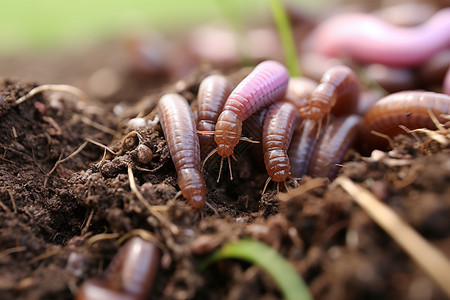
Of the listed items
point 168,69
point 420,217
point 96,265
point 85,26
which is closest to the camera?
point 420,217

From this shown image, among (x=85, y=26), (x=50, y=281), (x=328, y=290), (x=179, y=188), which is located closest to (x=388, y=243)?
(x=328, y=290)

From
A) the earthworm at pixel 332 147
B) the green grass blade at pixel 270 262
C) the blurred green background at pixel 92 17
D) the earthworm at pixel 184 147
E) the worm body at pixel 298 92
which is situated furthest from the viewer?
the blurred green background at pixel 92 17

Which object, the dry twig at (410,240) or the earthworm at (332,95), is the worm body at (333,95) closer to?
the earthworm at (332,95)

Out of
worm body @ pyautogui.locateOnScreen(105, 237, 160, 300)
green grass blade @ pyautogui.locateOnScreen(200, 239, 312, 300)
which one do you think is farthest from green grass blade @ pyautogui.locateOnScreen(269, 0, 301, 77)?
worm body @ pyautogui.locateOnScreen(105, 237, 160, 300)

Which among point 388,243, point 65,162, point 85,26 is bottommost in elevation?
point 388,243

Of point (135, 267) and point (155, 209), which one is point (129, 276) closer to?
point (135, 267)

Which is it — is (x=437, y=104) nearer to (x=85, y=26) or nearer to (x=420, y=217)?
(x=420, y=217)

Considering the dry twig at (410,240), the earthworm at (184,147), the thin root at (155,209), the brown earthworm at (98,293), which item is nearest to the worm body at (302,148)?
the earthworm at (184,147)

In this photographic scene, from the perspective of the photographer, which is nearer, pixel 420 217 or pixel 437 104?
pixel 420 217
